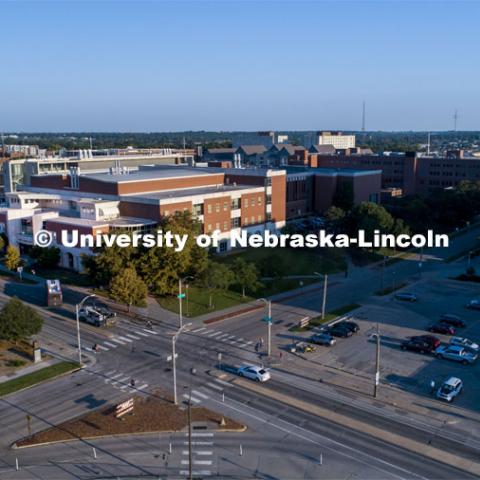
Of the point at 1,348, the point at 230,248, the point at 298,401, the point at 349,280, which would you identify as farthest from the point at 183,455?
the point at 230,248

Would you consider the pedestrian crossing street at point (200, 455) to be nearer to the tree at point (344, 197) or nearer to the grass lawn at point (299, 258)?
the grass lawn at point (299, 258)

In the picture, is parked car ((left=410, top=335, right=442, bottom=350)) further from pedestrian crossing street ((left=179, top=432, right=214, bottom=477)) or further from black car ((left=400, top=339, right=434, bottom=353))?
pedestrian crossing street ((left=179, top=432, right=214, bottom=477))

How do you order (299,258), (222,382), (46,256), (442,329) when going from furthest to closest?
1. (299,258)
2. (46,256)
3. (442,329)
4. (222,382)

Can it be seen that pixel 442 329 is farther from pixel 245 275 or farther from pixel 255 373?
pixel 255 373

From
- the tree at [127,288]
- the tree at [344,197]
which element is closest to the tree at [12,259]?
the tree at [127,288]

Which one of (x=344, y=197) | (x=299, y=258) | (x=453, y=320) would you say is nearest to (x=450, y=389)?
(x=453, y=320)

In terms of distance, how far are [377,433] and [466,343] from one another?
779 inches

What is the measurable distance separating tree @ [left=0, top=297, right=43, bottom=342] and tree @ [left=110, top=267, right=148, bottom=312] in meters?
9.68

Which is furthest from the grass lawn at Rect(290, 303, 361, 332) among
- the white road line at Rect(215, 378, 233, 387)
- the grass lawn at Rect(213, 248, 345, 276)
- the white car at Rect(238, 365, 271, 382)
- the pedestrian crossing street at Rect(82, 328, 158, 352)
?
the grass lawn at Rect(213, 248, 345, 276)

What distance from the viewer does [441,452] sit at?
1303 inches

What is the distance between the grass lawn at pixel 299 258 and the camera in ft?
259

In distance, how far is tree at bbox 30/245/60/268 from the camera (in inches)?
2928

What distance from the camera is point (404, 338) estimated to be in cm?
5288

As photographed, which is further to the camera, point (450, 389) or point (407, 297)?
point (407, 297)
